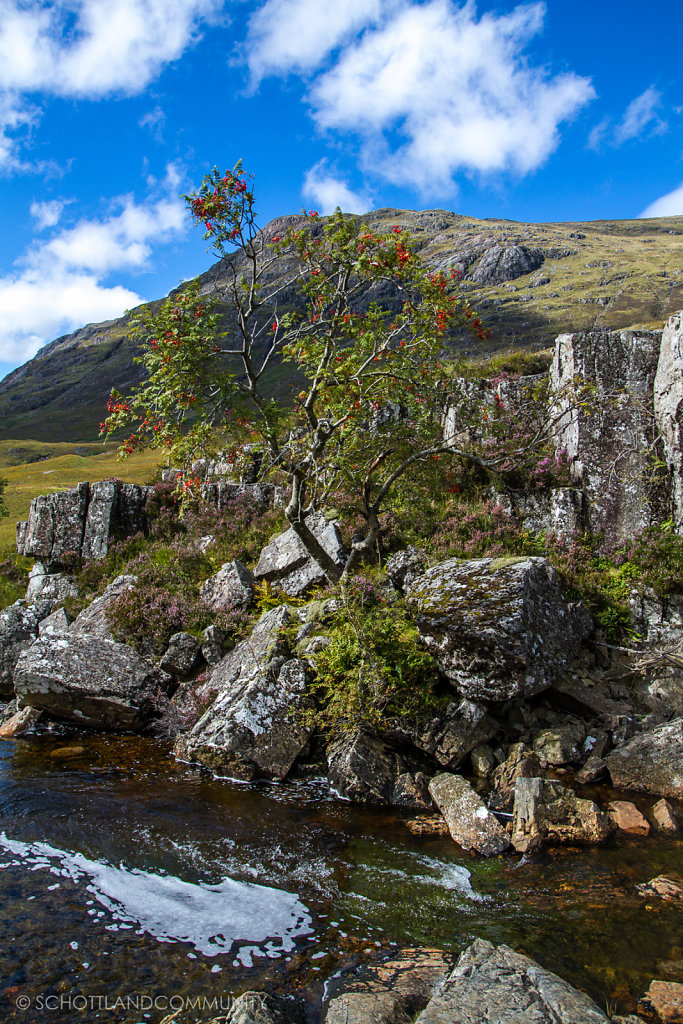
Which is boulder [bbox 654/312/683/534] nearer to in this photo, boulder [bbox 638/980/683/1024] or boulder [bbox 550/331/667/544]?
boulder [bbox 550/331/667/544]

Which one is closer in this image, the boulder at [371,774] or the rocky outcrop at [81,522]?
the boulder at [371,774]

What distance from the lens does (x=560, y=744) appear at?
10.3m

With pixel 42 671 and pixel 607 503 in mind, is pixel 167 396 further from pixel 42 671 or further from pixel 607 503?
pixel 607 503

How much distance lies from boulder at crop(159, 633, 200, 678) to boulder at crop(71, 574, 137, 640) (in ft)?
6.35

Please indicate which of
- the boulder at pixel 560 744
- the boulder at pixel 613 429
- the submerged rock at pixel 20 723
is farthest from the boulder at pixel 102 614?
the boulder at pixel 613 429

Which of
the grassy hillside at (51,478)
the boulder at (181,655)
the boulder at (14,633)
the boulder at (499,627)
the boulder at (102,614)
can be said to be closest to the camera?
the boulder at (499,627)

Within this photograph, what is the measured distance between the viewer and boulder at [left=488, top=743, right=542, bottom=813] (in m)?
9.25

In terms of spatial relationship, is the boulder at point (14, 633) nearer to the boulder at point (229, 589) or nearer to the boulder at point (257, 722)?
the boulder at point (229, 589)

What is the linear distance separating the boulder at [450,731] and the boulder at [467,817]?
0.70m

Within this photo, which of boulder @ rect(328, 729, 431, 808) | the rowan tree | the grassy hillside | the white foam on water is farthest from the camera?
the grassy hillside

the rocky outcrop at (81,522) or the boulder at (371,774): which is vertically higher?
the rocky outcrop at (81,522)

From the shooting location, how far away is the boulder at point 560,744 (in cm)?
1012

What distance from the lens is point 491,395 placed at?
17.9 m

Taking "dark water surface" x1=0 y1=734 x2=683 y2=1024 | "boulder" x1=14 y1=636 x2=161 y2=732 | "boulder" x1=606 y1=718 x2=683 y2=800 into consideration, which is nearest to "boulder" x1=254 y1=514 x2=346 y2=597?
"boulder" x1=14 y1=636 x2=161 y2=732
